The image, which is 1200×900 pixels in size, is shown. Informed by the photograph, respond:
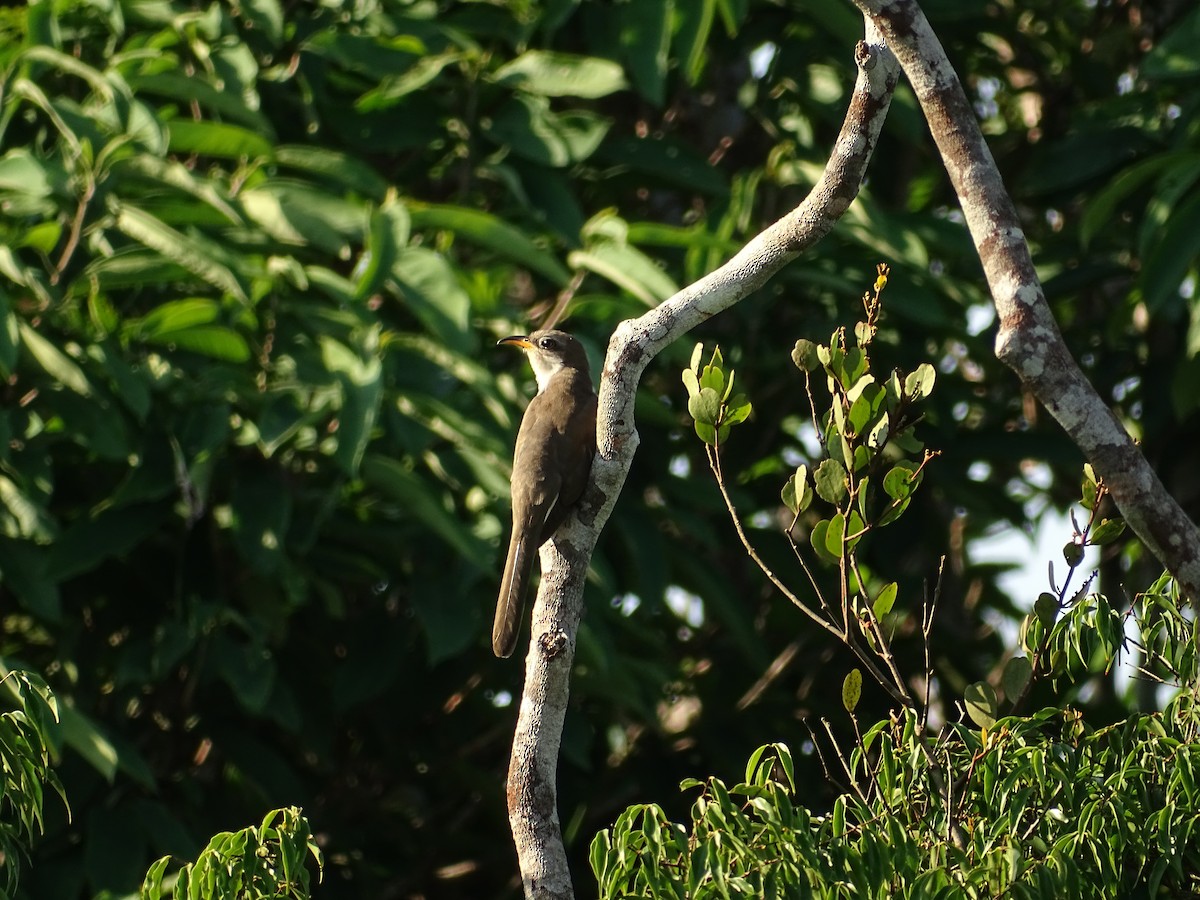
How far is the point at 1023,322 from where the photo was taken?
11.5 ft

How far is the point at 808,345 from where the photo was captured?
3.37 m

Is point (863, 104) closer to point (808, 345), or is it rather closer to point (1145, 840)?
point (808, 345)

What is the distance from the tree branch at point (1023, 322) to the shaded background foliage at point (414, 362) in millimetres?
1762

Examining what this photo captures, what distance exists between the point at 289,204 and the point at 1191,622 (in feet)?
9.78

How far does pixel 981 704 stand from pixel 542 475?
1.62 meters

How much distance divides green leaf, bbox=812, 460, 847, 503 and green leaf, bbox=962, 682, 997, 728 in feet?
1.59

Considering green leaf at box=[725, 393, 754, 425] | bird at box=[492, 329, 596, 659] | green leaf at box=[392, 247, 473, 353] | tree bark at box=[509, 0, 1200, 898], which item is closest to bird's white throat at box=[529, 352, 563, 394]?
bird at box=[492, 329, 596, 659]

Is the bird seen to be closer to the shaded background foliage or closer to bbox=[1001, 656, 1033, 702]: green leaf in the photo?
the shaded background foliage

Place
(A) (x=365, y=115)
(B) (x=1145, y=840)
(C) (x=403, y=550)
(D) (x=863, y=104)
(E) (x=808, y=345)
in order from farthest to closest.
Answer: (A) (x=365, y=115) < (C) (x=403, y=550) < (D) (x=863, y=104) < (E) (x=808, y=345) < (B) (x=1145, y=840)

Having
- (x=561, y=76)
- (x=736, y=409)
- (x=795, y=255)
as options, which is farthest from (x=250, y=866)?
(x=561, y=76)

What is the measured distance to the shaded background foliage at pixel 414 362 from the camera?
508 centimetres

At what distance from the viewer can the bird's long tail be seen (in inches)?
180

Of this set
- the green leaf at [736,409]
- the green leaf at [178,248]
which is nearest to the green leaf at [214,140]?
the green leaf at [178,248]

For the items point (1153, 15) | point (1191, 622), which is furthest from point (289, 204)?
point (1153, 15)
